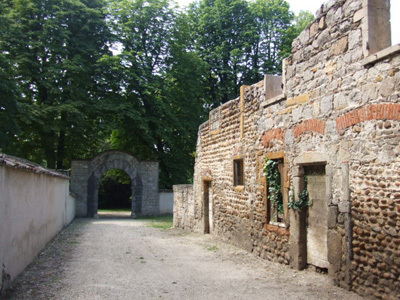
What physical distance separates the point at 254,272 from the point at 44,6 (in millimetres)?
19292

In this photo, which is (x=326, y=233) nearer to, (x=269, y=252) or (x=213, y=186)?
(x=269, y=252)

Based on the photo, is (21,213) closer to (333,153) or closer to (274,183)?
(274,183)

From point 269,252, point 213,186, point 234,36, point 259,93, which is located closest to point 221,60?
point 234,36

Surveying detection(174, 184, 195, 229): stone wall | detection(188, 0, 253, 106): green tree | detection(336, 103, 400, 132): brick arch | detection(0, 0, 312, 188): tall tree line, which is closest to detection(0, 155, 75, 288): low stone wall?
detection(336, 103, 400, 132): brick arch

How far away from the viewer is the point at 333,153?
624 cm

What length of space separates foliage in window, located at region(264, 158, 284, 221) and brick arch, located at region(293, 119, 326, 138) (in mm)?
1104

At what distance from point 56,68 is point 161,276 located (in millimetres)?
16904

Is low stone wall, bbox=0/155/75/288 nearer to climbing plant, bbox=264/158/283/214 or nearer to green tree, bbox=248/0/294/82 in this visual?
climbing plant, bbox=264/158/283/214

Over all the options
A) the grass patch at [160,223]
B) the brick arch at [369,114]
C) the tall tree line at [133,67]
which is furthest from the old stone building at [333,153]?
the tall tree line at [133,67]

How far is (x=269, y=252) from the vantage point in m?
8.30

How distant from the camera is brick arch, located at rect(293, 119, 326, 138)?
659 cm

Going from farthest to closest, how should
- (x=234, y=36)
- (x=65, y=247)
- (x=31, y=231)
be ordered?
(x=234, y=36) < (x=65, y=247) < (x=31, y=231)

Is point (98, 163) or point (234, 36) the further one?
point (234, 36)

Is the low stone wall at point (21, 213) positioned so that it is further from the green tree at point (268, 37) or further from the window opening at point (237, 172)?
the green tree at point (268, 37)
